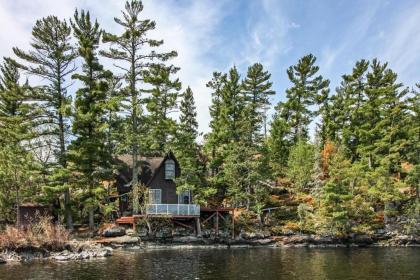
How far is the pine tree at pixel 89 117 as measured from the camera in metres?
37.8

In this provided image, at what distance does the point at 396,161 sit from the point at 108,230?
3243 centimetres

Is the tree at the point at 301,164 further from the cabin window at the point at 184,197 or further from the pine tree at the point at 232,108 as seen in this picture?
the cabin window at the point at 184,197

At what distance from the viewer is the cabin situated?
39812mm

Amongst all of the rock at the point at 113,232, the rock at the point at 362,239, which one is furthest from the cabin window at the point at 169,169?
the rock at the point at 362,239

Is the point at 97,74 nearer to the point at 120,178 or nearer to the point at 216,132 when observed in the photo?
the point at 120,178

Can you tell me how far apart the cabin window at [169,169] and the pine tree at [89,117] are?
6527 mm

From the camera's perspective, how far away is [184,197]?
144 feet

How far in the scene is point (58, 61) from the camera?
3875 centimetres

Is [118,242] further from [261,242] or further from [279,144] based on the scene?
[279,144]

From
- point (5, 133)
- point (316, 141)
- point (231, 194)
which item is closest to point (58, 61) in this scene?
point (5, 133)

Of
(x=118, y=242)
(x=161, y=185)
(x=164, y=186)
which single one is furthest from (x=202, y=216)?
(x=118, y=242)

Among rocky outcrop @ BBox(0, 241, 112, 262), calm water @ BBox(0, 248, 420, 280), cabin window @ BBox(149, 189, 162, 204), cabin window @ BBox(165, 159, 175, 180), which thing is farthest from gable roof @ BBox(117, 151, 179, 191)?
rocky outcrop @ BBox(0, 241, 112, 262)

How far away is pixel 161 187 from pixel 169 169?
2193 mm

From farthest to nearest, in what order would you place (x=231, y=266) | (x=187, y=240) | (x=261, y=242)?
(x=261, y=242) < (x=187, y=240) < (x=231, y=266)
